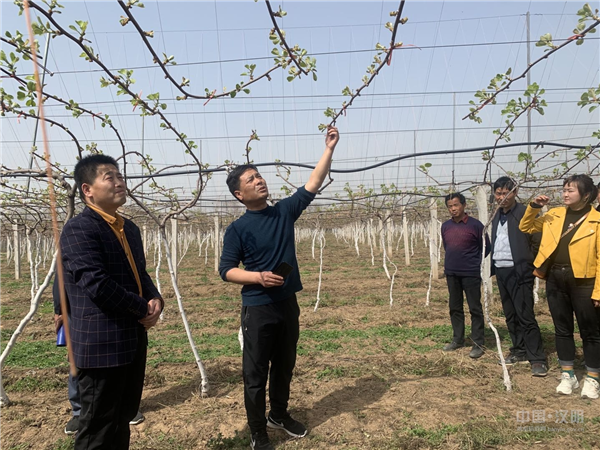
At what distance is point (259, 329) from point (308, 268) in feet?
39.1

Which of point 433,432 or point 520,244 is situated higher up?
point 520,244

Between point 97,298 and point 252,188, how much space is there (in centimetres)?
110

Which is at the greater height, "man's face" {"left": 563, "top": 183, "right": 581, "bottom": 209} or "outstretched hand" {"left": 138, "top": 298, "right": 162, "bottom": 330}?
"man's face" {"left": 563, "top": 183, "right": 581, "bottom": 209}

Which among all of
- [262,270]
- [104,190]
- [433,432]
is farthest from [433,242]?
[104,190]

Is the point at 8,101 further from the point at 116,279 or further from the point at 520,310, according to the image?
the point at 520,310

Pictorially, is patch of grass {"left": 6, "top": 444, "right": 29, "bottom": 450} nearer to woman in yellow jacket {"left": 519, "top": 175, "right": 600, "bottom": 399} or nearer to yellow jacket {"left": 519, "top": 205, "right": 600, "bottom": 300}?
woman in yellow jacket {"left": 519, "top": 175, "right": 600, "bottom": 399}

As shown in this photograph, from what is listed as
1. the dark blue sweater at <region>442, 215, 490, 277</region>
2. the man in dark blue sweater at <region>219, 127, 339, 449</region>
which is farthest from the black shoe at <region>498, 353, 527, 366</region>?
the man in dark blue sweater at <region>219, 127, 339, 449</region>

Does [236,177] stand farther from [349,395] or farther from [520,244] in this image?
[520,244]

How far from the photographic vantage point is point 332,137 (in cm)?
256

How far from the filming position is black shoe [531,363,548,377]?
145 inches

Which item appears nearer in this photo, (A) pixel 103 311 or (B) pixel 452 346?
(A) pixel 103 311

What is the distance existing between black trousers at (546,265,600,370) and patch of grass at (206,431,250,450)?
8.92ft

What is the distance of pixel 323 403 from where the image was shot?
3334 mm

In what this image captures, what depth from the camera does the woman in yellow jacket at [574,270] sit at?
308 cm
